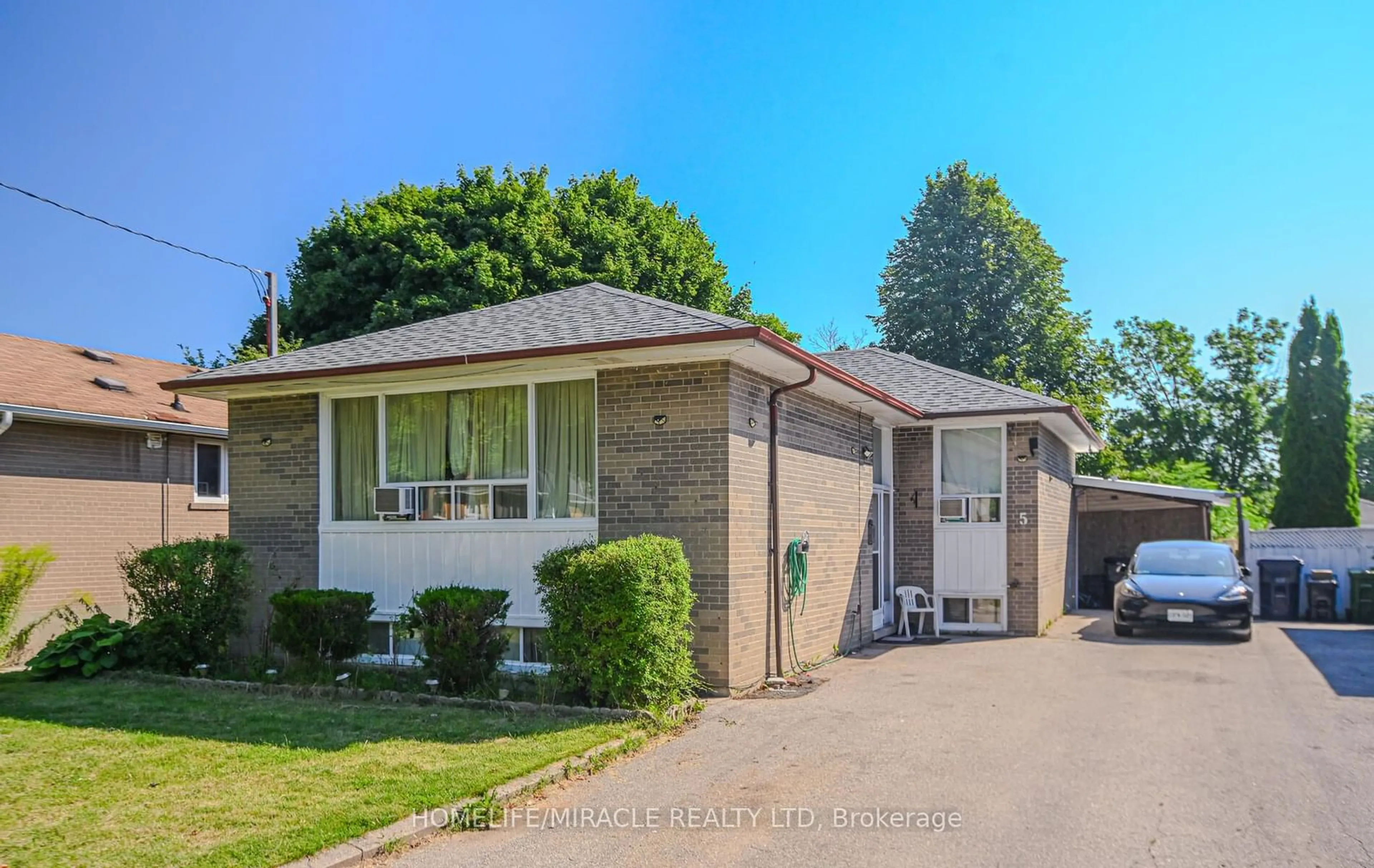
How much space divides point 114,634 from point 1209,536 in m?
20.2

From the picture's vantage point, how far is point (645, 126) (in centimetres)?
1908

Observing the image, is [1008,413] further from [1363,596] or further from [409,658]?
[1363,596]

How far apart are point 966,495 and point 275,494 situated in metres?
9.32

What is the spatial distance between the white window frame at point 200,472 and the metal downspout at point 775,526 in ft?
29.0

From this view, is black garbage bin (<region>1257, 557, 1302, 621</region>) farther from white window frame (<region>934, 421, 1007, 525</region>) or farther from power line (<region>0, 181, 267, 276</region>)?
power line (<region>0, 181, 267, 276</region>)

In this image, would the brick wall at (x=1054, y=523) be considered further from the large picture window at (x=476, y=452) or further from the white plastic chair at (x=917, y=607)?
the large picture window at (x=476, y=452)

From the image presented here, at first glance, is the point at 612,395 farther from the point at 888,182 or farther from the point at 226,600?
the point at 888,182

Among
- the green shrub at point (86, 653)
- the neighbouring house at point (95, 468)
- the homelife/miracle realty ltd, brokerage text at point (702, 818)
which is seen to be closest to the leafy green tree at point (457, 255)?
the neighbouring house at point (95, 468)

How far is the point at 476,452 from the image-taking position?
974 centimetres

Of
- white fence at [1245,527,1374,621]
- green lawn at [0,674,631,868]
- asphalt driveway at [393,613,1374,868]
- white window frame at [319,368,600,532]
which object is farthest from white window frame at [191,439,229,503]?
white fence at [1245,527,1374,621]

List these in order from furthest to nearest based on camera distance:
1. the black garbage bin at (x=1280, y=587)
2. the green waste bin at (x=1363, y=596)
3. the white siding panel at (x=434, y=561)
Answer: the black garbage bin at (x=1280, y=587), the green waste bin at (x=1363, y=596), the white siding panel at (x=434, y=561)

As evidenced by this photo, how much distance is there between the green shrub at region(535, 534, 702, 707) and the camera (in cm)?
737

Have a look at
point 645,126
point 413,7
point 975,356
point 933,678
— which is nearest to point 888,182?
point 975,356

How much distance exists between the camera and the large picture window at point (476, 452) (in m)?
9.34
